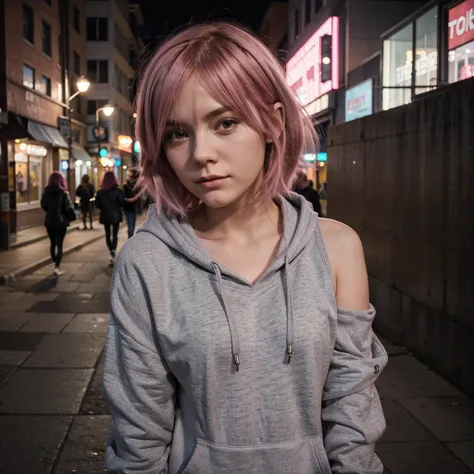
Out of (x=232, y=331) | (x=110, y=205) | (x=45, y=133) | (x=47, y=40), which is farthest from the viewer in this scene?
(x=47, y=40)

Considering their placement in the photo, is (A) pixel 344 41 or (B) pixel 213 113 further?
(A) pixel 344 41

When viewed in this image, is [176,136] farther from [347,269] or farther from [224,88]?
[347,269]

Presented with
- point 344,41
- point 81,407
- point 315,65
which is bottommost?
point 81,407

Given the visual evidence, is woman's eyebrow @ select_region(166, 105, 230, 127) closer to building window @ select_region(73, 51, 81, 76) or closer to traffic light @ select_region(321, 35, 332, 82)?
traffic light @ select_region(321, 35, 332, 82)

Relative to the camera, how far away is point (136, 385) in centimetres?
158

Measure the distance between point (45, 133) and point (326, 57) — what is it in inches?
446

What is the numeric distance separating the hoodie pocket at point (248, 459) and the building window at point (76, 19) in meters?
36.9

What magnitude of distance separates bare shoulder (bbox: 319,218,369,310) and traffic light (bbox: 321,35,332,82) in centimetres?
2179

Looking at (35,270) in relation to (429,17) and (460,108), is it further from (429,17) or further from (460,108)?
(460,108)

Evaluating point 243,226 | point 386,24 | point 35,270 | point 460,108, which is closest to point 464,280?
point 460,108

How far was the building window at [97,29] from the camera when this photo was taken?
45.5 meters

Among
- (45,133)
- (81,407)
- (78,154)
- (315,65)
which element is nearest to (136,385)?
(81,407)

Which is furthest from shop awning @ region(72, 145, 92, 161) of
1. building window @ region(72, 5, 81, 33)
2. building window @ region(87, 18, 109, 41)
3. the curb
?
the curb

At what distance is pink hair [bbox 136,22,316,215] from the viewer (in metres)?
1.54
